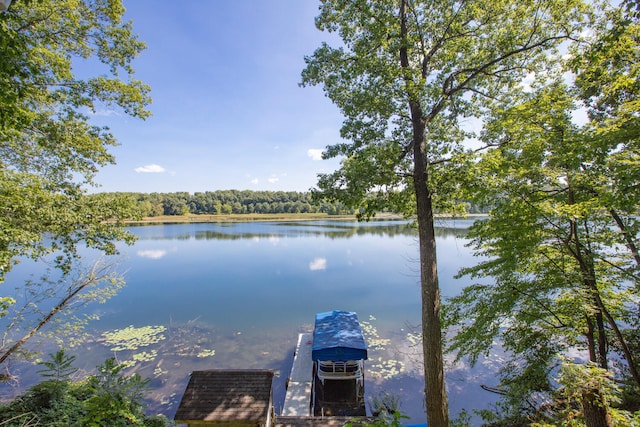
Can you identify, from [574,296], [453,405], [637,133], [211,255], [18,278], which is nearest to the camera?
[637,133]

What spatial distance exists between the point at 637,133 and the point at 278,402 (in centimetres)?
1013

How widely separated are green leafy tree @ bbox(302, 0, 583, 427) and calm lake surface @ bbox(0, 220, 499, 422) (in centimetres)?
124

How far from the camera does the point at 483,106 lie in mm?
5766

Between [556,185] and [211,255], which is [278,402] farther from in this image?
[211,255]

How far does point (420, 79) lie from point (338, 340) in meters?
7.67

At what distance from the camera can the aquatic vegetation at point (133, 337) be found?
11.4 m

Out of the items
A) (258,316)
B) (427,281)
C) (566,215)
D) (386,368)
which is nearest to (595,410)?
(427,281)

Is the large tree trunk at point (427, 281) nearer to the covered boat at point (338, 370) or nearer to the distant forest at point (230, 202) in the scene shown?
the covered boat at point (338, 370)

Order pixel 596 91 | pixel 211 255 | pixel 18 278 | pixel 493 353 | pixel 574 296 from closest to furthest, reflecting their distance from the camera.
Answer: pixel 574 296, pixel 596 91, pixel 493 353, pixel 18 278, pixel 211 255

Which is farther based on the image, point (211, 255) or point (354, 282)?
point (211, 255)

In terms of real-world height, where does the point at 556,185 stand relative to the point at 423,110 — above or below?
below

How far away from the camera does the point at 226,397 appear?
20.4 ft

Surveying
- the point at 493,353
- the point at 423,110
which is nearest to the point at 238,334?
the point at 493,353

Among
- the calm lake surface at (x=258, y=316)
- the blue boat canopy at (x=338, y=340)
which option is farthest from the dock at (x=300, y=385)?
the blue boat canopy at (x=338, y=340)
